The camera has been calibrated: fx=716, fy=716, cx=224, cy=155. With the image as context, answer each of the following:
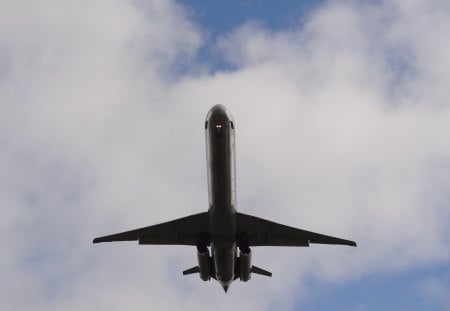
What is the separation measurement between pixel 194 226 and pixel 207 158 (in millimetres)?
7405

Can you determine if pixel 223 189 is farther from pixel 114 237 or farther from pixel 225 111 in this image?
pixel 114 237

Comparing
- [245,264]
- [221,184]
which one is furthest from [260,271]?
[221,184]

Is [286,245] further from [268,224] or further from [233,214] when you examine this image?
[233,214]

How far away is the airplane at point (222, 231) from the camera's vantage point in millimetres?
39344

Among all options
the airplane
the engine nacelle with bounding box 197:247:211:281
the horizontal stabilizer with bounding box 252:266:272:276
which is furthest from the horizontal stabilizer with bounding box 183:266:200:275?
the horizontal stabilizer with bounding box 252:266:272:276

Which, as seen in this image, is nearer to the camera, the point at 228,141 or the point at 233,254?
the point at 228,141

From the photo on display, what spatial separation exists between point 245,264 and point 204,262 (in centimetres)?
268

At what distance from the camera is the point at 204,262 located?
4622cm

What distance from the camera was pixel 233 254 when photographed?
45.5 meters

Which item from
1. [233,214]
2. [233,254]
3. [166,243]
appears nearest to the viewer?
[233,214]

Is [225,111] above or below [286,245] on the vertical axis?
above

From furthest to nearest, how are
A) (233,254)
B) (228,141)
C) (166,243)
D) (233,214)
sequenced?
(166,243) < (233,254) < (233,214) < (228,141)

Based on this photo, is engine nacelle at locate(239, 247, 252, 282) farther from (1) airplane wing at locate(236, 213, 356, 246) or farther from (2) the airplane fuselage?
(1) airplane wing at locate(236, 213, 356, 246)

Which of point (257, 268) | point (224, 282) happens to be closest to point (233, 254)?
point (224, 282)
